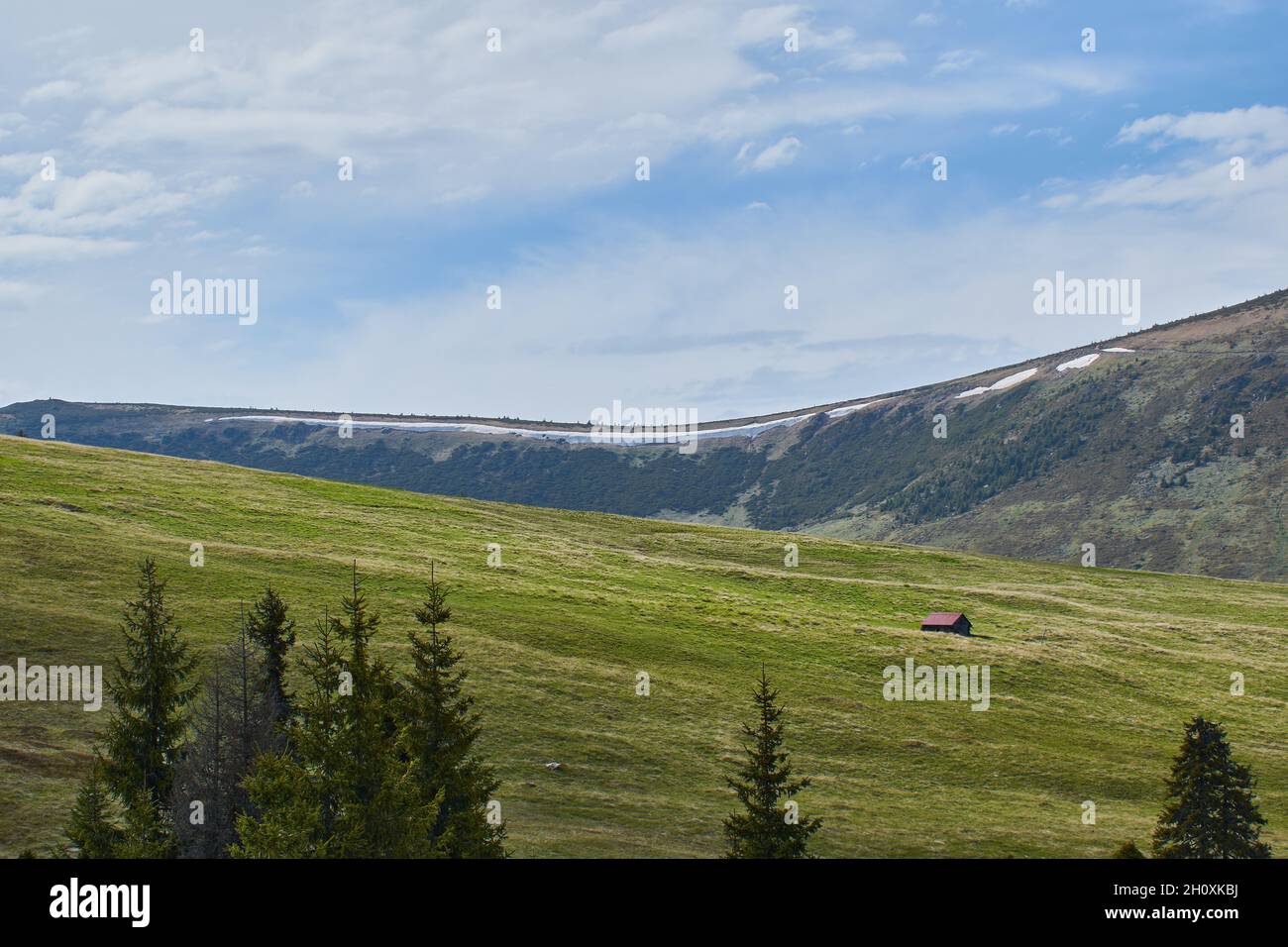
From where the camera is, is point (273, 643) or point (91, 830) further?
point (273, 643)

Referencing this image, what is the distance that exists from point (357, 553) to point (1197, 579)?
107 metres

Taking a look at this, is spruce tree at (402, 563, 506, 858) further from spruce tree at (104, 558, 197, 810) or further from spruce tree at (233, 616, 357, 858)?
spruce tree at (104, 558, 197, 810)

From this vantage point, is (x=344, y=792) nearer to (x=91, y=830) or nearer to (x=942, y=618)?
(x=91, y=830)

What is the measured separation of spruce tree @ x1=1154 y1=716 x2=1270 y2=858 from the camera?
3494cm

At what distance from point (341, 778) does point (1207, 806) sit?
1067 inches

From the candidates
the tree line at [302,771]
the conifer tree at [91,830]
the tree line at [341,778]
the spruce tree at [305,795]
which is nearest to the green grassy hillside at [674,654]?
the tree line at [302,771]

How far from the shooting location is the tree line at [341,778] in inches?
1040

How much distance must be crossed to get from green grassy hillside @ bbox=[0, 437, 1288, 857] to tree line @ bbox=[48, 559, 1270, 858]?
269 inches

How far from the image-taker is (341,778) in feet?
87.7

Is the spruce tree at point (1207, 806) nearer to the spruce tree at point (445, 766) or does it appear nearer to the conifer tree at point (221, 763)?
the spruce tree at point (445, 766)

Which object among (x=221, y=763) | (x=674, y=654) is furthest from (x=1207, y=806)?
(x=674, y=654)

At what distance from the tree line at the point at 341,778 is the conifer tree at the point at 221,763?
0.13 feet

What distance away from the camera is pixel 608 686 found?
66500 mm
